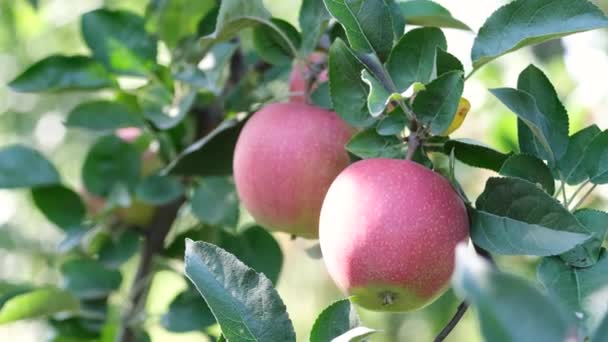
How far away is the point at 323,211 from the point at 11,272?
204 centimetres

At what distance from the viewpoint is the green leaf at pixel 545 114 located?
0.91 metres

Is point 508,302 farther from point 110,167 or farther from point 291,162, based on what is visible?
point 110,167

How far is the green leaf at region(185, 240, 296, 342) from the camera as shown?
2.58 ft

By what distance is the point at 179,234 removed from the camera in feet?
4.75

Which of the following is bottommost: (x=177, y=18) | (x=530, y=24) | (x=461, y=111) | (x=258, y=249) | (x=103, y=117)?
(x=258, y=249)

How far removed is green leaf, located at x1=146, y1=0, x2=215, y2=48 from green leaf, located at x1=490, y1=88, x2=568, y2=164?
2.06ft

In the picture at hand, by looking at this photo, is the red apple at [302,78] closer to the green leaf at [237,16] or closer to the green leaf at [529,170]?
the green leaf at [237,16]

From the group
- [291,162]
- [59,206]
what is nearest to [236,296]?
[291,162]

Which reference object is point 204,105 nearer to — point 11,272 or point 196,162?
point 196,162

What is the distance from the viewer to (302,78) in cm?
108

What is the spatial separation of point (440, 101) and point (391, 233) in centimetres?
14

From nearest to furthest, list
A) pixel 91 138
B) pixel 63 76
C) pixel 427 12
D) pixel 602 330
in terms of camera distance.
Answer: pixel 602 330 → pixel 427 12 → pixel 63 76 → pixel 91 138

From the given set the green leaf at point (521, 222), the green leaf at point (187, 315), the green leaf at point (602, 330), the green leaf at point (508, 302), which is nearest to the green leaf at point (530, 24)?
the green leaf at point (521, 222)

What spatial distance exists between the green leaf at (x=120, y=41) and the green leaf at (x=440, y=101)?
2.00 feet
